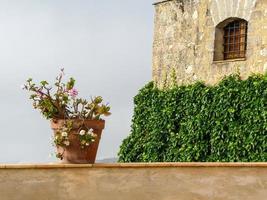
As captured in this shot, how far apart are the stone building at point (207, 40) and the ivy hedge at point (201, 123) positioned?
1.23 ft

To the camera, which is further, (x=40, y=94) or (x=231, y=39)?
(x=231, y=39)

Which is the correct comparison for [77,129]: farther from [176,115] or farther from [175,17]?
[175,17]

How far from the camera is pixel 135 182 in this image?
9234 mm

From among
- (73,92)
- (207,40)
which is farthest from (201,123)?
(73,92)

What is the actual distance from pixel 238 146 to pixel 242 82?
1.52 metres

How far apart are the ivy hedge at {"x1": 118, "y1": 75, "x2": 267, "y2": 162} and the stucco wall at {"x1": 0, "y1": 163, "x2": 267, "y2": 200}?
17.5 feet

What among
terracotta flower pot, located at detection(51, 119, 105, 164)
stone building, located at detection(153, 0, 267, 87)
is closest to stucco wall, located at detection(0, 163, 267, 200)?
terracotta flower pot, located at detection(51, 119, 105, 164)

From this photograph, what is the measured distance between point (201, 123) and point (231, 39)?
2260 mm

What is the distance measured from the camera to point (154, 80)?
1812 cm

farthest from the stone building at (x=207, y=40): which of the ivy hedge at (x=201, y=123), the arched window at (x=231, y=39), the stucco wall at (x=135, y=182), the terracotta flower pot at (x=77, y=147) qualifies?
the terracotta flower pot at (x=77, y=147)

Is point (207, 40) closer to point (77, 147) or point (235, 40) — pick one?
point (235, 40)

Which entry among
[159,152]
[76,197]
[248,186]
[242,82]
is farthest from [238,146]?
[76,197]

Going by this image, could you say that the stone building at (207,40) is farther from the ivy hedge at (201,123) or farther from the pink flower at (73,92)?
the pink flower at (73,92)

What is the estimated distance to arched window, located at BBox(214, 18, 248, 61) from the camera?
1625cm
